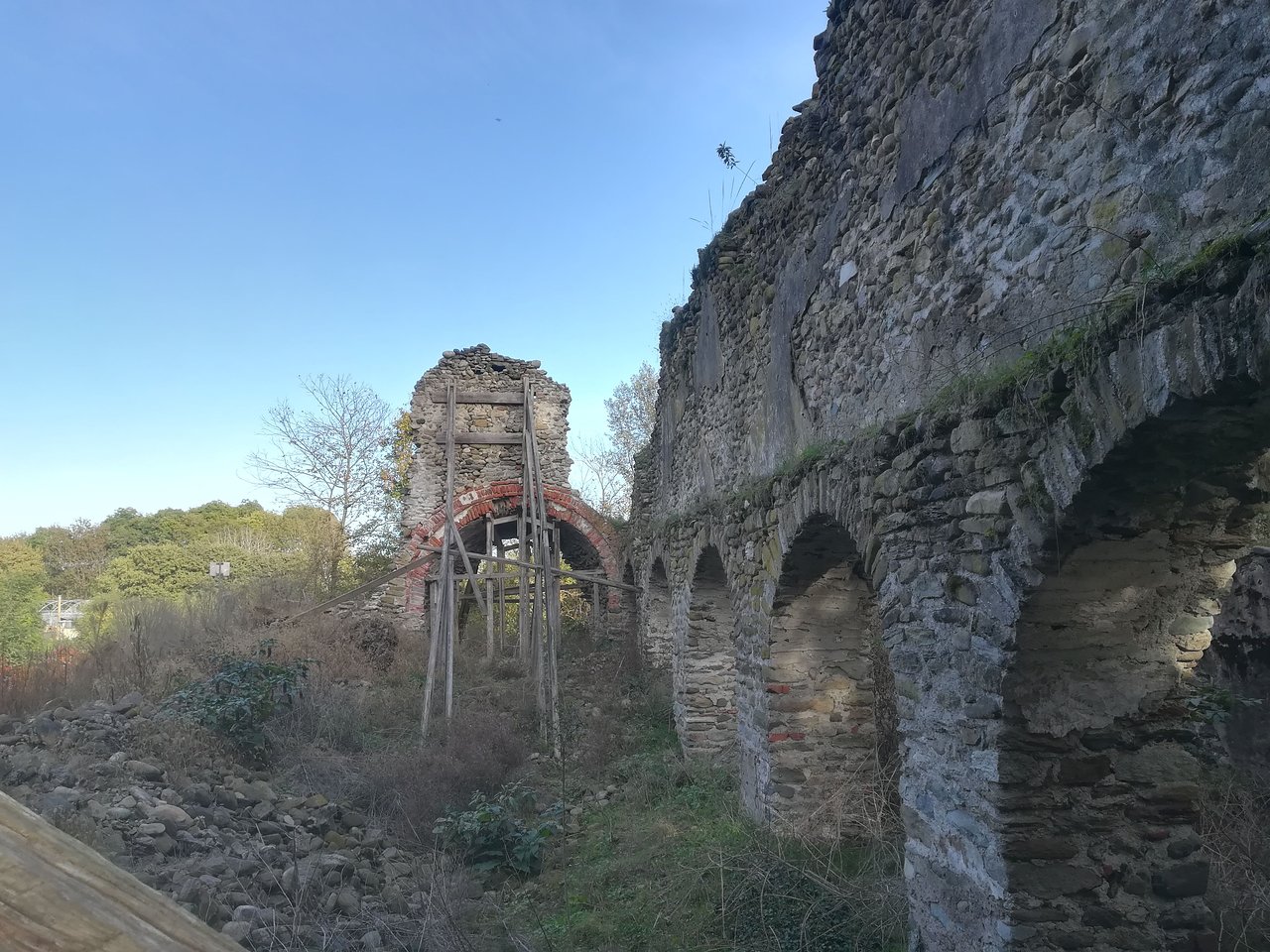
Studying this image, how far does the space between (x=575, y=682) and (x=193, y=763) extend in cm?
616

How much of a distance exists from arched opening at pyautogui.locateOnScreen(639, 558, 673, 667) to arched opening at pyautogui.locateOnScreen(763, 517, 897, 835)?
583cm

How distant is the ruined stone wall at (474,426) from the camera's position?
15.9m

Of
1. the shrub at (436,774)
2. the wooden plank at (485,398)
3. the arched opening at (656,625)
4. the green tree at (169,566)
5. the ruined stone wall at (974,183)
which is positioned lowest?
the shrub at (436,774)

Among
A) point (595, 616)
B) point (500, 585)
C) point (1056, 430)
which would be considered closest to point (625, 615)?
point (595, 616)

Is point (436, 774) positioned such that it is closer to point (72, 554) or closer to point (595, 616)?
point (595, 616)

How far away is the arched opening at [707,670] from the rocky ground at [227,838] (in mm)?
3365

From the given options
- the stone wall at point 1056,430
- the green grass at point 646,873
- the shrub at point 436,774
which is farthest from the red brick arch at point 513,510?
the stone wall at point 1056,430

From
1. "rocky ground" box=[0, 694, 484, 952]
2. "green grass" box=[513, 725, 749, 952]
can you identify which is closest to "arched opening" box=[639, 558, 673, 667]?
"green grass" box=[513, 725, 749, 952]

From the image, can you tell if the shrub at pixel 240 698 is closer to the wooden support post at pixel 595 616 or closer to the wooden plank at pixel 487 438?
the wooden support post at pixel 595 616

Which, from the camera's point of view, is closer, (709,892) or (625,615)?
(709,892)

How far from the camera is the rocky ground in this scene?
15.1 ft

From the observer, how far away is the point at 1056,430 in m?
2.92

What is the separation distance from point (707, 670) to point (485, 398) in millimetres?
8761

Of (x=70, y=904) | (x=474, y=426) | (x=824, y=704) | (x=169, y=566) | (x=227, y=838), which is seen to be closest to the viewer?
(x=70, y=904)
